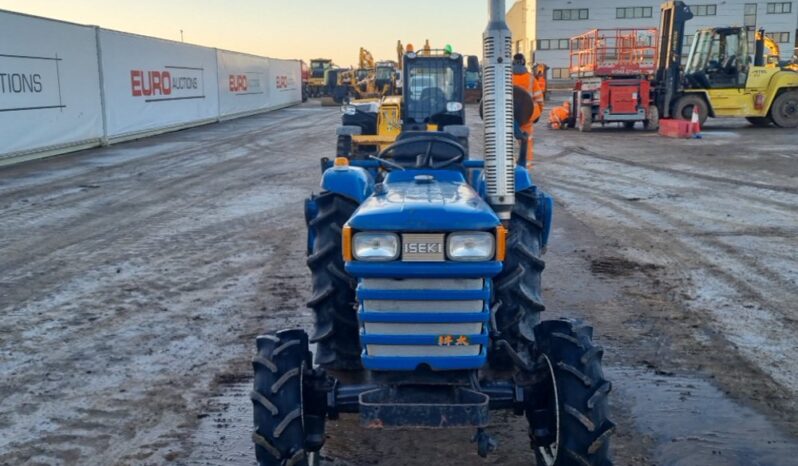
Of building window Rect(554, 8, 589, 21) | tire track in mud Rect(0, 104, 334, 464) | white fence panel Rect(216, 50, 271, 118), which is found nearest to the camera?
tire track in mud Rect(0, 104, 334, 464)

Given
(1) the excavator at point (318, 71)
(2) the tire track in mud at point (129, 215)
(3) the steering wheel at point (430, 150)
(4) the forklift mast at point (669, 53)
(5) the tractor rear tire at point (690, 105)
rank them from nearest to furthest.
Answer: (3) the steering wheel at point (430, 150) < (2) the tire track in mud at point (129, 215) < (4) the forklift mast at point (669, 53) < (5) the tractor rear tire at point (690, 105) < (1) the excavator at point (318, 71)

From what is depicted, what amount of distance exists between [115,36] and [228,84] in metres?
11.2

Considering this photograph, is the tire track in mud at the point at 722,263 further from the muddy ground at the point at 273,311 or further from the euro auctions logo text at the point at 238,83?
the euro auctions logo text at the point at 238,83

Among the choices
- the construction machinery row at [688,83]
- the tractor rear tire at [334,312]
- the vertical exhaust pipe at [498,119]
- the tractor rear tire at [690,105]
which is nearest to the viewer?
the vertical exhaust pipe at [498,119]

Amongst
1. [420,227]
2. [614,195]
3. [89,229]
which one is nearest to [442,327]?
[420,227]

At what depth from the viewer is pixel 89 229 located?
33.9ft

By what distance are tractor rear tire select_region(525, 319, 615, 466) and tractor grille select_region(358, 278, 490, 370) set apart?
406 mm

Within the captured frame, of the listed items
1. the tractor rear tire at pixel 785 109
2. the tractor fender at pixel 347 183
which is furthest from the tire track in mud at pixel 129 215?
the tractor rear tire at pixel 785 109

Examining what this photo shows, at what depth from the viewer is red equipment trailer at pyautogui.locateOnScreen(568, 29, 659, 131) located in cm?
2395

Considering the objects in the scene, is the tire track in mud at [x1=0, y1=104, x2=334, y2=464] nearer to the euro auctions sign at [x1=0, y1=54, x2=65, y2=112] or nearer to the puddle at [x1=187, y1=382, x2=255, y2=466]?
the puddle at [x1=187, y1=382, x2=255, y2=466]

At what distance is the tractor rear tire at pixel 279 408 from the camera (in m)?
3.46

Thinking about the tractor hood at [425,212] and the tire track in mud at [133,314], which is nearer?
the tractor hood at [425,212]

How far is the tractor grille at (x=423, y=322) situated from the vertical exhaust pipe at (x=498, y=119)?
52cm

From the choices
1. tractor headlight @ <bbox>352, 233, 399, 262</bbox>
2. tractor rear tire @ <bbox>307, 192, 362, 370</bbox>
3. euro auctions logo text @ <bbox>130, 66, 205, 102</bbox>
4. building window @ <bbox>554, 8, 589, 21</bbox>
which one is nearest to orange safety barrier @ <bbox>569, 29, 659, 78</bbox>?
euro auctions logo text @ <bbox>130, 66, 205, 102</bbox>
